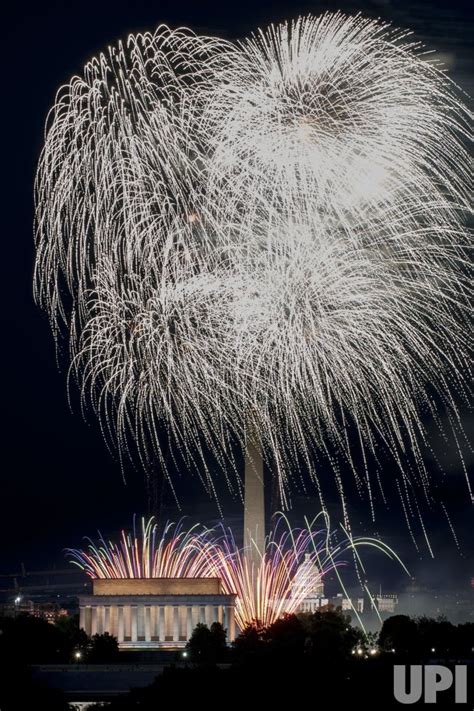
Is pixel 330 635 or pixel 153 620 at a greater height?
pixel 330 635

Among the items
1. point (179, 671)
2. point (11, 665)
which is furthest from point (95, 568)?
point (179, 671)

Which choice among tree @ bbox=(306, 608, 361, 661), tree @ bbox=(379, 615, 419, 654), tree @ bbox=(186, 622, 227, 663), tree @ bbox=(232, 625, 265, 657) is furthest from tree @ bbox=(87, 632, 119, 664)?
tree @ bbox=(379, 615, 419, 654)

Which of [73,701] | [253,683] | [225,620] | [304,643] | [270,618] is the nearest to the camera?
[253,683]

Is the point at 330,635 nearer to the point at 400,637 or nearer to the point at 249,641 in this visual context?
the point at 249,641

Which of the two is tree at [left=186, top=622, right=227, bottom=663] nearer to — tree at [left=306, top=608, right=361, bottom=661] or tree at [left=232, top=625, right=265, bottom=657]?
tree at [left=232, top=625, right=265, bottom=657]

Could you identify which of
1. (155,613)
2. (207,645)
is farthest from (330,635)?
(155,613)

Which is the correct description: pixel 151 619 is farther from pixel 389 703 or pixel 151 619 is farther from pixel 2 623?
pixel 389 703

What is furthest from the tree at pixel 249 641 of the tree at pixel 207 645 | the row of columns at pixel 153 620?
the row of columns at pixel 153 620

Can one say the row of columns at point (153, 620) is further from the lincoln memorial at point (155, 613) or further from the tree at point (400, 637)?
the tree at point (400, 637)
